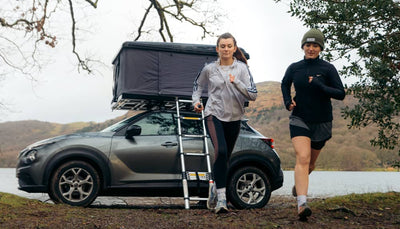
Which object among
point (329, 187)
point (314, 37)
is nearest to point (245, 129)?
point (314, 37)

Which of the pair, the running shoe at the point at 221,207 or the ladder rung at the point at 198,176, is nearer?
the running shoe at the point at 221,207

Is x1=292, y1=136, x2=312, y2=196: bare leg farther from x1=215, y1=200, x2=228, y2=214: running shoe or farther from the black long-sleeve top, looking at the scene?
x1=215, y1=200, x2=228, y2=214: running shoe

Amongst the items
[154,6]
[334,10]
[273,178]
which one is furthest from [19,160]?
[154,6]

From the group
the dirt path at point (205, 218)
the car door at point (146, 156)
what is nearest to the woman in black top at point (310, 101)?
the dirt path at point (205, 218)

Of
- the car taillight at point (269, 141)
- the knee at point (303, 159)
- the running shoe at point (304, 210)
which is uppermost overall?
the car taillight at point (269, 141)

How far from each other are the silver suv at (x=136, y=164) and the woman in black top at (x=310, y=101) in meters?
2.59

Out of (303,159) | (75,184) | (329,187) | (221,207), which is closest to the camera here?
(303,159)

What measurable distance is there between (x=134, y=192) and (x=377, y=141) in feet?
15.8

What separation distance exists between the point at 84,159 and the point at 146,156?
100 cm

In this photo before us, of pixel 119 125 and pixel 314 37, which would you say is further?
pixel 119 125

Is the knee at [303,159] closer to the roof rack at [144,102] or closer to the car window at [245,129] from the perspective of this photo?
the car window at [245,129]

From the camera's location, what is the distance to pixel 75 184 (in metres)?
7.31

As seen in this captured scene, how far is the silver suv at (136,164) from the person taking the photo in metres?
7.32

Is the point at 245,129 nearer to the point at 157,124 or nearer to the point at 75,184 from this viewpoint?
the point at 157,124
